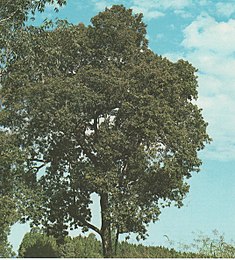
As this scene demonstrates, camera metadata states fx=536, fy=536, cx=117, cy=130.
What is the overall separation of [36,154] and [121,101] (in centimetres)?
443

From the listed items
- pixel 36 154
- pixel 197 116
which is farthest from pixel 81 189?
pixel 197 116

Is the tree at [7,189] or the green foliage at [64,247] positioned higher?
the tree at [7,189]

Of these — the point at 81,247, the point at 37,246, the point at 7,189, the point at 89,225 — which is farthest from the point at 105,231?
the point at 7,189

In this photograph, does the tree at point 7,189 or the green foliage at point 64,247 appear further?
the green foliage at point 64,247

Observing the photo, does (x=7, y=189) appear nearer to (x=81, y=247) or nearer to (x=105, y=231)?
(x=105, y=231)

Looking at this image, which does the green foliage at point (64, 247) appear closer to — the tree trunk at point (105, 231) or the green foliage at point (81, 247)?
the green foliage at point (81, 247)

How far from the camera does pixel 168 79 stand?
20609 mm

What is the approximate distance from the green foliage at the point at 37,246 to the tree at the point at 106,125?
1.04 meters

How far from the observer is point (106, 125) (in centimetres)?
2103

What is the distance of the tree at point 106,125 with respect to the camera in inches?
787

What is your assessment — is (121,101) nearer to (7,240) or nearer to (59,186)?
(59,186)

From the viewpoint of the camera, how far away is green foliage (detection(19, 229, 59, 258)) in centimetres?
2272

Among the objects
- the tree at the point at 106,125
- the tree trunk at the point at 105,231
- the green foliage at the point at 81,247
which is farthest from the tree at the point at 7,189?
the tree trunk at the point at 105,231

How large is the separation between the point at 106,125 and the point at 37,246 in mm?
6304
